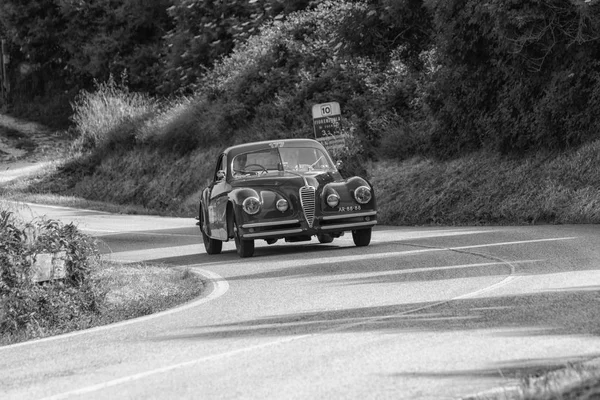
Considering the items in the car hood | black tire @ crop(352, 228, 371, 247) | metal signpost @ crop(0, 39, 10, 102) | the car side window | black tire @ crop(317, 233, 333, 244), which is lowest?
black tire @ crop(317, 233, 333, 244)

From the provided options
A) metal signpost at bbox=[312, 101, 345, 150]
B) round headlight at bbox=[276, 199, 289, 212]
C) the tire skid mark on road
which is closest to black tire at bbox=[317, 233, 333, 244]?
round headlight at bbox=[276, 199, 289, 212]

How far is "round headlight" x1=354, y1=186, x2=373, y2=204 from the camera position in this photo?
60.3 feet

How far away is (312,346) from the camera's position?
29.5 feet

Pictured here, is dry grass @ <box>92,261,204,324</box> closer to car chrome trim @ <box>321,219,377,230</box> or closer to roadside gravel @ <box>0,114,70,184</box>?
car chrome trim @ <box>321,219,377,230</box>

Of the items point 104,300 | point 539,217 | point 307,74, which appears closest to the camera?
point 104,300

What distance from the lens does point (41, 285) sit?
12688 mm

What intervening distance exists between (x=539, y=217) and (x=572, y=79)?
312 cm

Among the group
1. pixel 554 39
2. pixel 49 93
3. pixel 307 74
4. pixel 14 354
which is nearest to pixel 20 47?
pixel 49 93

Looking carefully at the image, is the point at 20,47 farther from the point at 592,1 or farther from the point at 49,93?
the point at 592,1

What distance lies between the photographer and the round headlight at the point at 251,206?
18.0 m

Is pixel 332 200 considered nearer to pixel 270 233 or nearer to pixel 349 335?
pixel 270 233

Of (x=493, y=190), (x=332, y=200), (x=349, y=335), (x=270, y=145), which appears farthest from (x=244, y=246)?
(x=349, y=335)

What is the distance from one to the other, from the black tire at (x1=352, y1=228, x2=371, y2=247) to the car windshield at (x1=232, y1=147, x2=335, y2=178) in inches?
49.6

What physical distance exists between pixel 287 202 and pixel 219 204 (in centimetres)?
160
